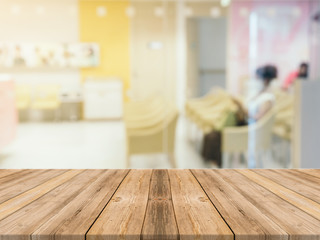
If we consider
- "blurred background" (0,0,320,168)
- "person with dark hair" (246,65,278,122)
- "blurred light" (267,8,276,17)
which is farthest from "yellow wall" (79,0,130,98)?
"blurred light" (267,8,276,17)

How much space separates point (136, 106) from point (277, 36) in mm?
1816

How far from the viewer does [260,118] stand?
12.8ft

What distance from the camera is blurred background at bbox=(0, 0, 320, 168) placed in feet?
12.4

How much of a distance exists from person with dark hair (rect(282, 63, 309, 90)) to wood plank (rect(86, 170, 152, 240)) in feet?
10.2

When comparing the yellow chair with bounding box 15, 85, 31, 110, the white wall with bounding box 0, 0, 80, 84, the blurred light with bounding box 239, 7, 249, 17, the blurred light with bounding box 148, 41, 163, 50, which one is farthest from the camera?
the blurred light with bounding box 148, 41, 163, 50

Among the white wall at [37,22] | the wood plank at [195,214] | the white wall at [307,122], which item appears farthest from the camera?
the white wall at [37,22]

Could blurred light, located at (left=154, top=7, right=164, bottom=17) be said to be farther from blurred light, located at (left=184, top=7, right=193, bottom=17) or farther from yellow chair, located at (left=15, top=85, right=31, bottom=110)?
yellow chair, located at (left=15, top=85, right=31, bottom=110)

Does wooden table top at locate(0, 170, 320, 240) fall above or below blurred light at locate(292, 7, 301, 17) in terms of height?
below

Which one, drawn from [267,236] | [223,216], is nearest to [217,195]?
[223,216]

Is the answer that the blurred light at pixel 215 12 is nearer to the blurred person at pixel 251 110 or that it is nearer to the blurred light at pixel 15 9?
the blurred person at pixel 251 110

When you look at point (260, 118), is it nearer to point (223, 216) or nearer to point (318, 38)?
point (318, 38)

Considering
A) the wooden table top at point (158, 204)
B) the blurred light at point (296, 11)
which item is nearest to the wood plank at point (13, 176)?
the wooden table top at point (158, 204)

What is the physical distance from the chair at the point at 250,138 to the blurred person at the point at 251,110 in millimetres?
55

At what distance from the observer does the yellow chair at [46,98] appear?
3.90m
